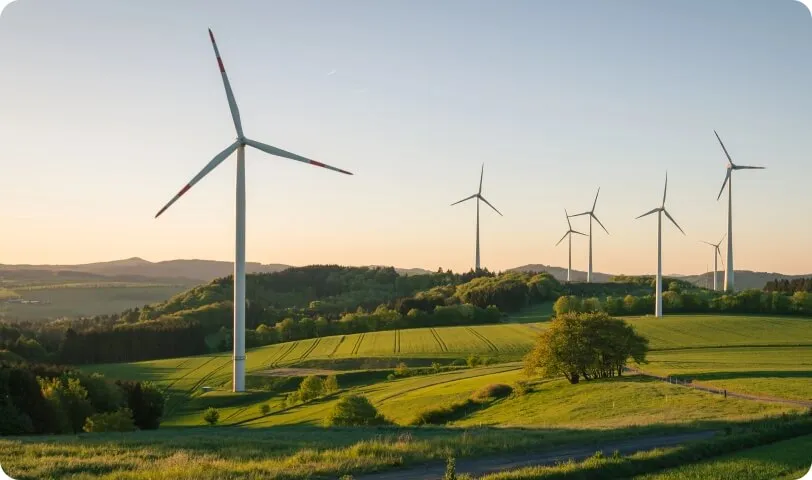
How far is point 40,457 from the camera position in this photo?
2812 centimetres

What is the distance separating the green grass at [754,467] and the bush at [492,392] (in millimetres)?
44558

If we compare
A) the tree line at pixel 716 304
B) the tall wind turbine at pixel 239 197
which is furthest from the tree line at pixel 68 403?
the tree line at pixel 716 304

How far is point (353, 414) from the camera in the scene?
67.7 m

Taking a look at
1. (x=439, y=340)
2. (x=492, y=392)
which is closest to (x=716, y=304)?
(x=439, y=340)

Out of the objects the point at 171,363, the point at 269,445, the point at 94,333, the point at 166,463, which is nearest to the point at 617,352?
the point at 269,445

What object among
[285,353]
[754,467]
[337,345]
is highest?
[754,467]

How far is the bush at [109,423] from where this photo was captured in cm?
5984

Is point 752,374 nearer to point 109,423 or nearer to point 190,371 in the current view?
point 109,423

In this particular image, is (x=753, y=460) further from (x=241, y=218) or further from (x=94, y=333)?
(x=94, y=333)

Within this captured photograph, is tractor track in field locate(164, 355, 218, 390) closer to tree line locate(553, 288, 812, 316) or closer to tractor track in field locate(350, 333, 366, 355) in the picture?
tractor track in field locate(350, 333, 366, 355)

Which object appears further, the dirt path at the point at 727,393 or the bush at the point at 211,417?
the bush at the point at 211,417

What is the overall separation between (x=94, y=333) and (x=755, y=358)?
121 metres

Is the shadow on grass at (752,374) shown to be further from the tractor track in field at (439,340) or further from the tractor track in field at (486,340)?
the tractor track in field at (439,340)

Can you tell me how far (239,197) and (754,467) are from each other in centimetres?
4423
